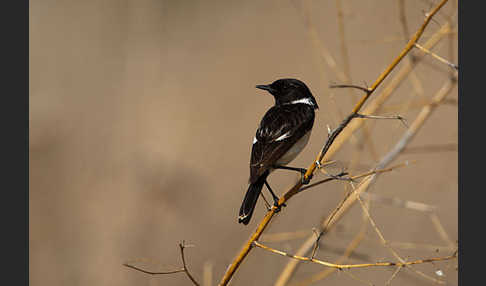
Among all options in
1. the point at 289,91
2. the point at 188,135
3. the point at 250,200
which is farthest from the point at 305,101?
the point at 188,135

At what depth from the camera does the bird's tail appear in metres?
2.60

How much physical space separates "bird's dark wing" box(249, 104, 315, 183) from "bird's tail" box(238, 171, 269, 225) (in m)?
0.07

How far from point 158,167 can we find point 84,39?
288 cm

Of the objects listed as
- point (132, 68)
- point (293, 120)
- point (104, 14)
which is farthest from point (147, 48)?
point (293, 120)

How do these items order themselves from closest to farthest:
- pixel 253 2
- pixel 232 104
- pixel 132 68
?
1. pixel 132 68
2. pixel 232 104
3. pixel 253 2

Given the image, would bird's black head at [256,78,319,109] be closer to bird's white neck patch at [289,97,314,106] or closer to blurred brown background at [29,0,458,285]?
bird's white neck patch at [289,97,314,106]

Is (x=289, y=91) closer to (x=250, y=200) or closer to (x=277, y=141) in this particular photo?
(x=277, y=141)

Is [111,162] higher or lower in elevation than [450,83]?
lower

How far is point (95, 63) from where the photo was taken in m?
6.51

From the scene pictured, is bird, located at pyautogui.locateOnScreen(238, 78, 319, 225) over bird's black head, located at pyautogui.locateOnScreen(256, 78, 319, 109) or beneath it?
beneath

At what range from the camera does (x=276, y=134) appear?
2.96 m

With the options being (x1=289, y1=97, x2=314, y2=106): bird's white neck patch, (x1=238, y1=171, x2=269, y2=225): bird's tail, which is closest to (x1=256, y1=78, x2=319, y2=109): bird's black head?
(x1=289, y1=97, x2=314, y2=106): bird's white neck patch

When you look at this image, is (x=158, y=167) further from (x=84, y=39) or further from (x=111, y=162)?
(x=84, y=39)

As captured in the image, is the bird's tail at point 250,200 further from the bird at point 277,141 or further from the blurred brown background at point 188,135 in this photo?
the blurred brown background at point 188,135
